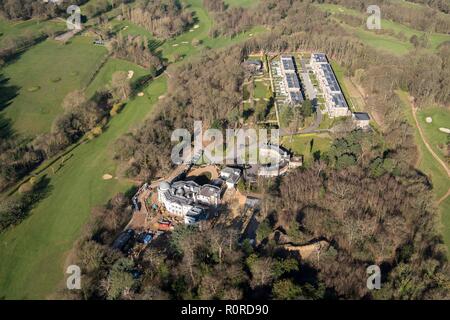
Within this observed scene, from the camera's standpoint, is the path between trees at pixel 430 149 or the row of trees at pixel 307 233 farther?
the path between trees at pixel 430 149

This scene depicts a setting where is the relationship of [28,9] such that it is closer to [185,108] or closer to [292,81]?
[185,108]

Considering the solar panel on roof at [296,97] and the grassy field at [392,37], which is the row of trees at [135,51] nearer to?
the solar panel on roof at [296,97]

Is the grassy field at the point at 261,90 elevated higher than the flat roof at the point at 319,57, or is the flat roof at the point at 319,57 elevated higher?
the flat roof at the point at 319,57

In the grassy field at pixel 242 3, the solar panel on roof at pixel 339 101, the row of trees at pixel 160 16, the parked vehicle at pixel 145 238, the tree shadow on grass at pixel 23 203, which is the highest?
the grassy field at pixel 242 3

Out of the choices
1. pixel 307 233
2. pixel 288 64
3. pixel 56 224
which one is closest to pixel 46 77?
pixel 56 224

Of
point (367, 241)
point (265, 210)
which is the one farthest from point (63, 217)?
point (367, 241)

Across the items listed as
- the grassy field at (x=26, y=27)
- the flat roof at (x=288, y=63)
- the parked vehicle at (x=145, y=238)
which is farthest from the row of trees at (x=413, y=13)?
the parked vehicle at (x=145, y=238)

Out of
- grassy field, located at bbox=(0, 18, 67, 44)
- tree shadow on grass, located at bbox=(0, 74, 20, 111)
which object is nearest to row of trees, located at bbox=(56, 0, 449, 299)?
tree shadow on grass, located at bbox=(0, 74, 20, 111)
